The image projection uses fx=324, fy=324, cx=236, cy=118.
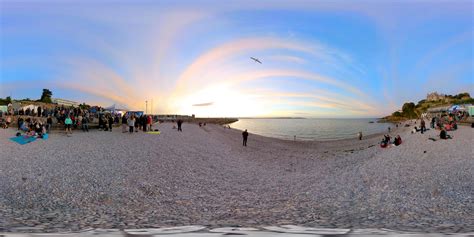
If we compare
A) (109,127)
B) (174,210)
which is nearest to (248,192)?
(174,210)

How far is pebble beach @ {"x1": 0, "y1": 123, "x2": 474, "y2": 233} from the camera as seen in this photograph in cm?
922

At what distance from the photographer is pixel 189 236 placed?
500 cm

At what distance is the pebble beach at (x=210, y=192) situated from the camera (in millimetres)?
9219

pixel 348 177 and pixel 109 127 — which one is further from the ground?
pixel 109 127

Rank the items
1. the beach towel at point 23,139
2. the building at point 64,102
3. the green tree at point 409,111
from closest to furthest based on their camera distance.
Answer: the beach towel at point 23,139, the building at point 64,102, the green tree at point 409,111

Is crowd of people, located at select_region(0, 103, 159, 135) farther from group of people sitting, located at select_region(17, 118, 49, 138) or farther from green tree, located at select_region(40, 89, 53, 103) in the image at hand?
green tree, located at select_region(40, 89, 53, 103)

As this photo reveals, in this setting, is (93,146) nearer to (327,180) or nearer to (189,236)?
(327,180)

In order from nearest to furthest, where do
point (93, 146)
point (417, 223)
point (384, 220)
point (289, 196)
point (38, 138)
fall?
point (417, 223) < point (384, 220) < point (289, 196) < point (93, 146) < point (38, 138)

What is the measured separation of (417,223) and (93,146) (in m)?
20.2

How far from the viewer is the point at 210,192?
13.4m

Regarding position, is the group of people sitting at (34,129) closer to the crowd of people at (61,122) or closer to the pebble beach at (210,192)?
the crowd of people at (61,122)

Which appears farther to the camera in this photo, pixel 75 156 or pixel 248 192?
pixel 75 156

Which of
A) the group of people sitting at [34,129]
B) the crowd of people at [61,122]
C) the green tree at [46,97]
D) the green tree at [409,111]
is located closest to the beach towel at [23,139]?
the group of people sitting at [34,129]

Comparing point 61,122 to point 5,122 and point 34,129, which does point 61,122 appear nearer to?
point 5,122
